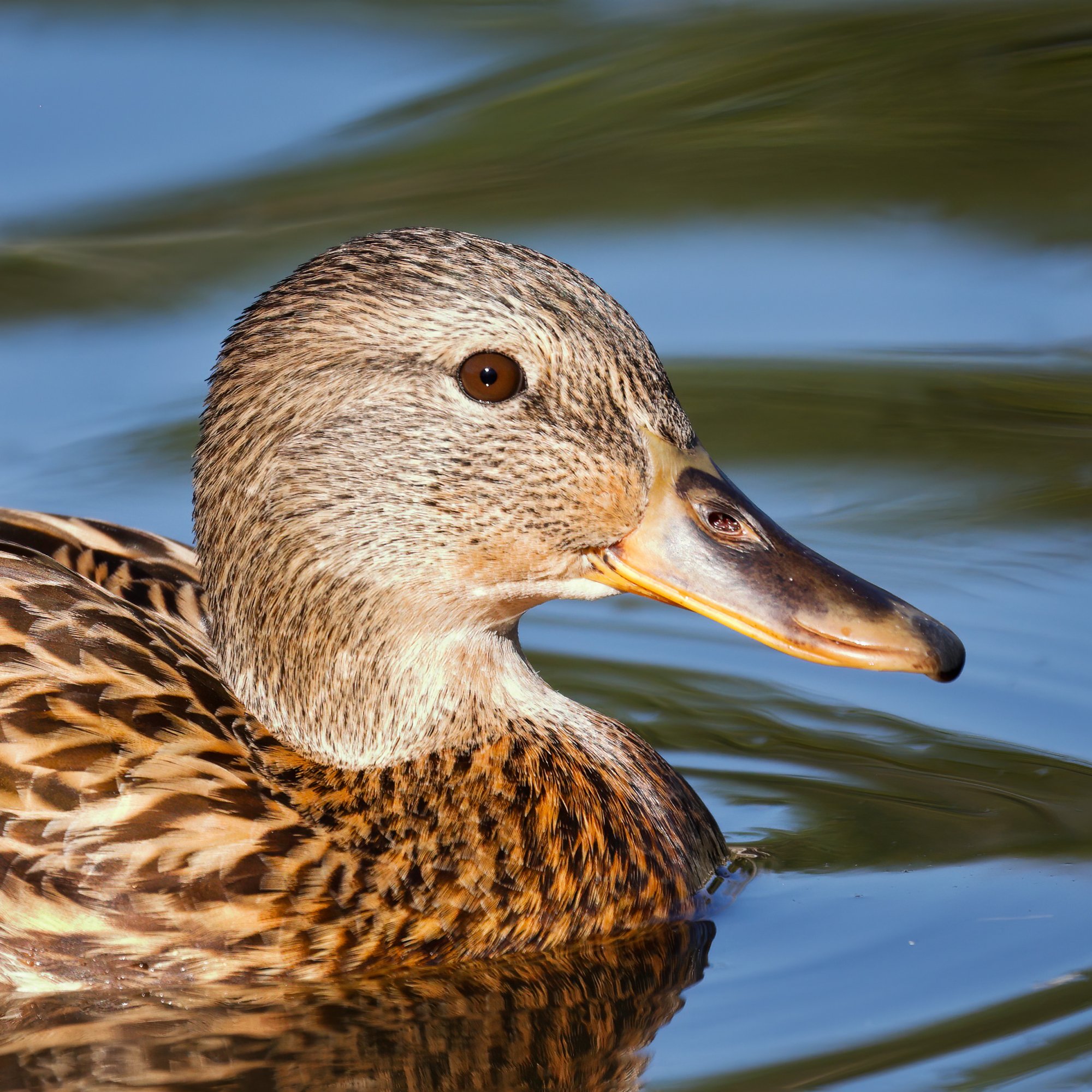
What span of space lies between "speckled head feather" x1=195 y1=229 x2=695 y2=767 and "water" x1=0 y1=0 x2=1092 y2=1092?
2.98 ft

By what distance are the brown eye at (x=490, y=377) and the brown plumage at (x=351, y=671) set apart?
0.09ft

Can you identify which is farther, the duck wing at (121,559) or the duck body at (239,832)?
the duck wing at (121,559)

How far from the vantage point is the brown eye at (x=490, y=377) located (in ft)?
18.6

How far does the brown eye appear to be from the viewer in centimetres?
568

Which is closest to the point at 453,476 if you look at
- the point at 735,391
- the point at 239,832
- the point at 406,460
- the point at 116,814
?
the point at 406,460

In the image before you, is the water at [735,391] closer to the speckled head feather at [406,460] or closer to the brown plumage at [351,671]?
the brown plumage at [351,671]

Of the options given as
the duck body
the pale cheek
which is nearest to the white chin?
the pale cheek

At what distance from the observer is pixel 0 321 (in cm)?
1013

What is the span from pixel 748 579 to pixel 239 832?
1.43 metres

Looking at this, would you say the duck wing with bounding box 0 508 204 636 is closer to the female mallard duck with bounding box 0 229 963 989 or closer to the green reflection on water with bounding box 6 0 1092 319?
the female mallard duck with bounding box 0 229 963 989

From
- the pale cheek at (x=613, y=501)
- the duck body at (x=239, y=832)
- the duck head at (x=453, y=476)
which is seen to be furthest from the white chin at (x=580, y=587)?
the duck body at (x=239, y=832)

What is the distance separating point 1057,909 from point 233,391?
2.53 m

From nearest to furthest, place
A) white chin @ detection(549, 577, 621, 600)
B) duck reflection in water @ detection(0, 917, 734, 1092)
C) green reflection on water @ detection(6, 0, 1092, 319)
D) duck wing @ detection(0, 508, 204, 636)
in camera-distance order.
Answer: duck reflection in water @ detection(0, 917, 734, 1092) < white chin @ detection(549, 577, 621, 600) < duck wing @ detection(0, 508, 204, 636) < green reflection on water @ detection(6, 0, 1092, 319)

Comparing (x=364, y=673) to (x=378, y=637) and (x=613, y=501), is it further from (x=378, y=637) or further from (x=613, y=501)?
(x=613, y=501)
